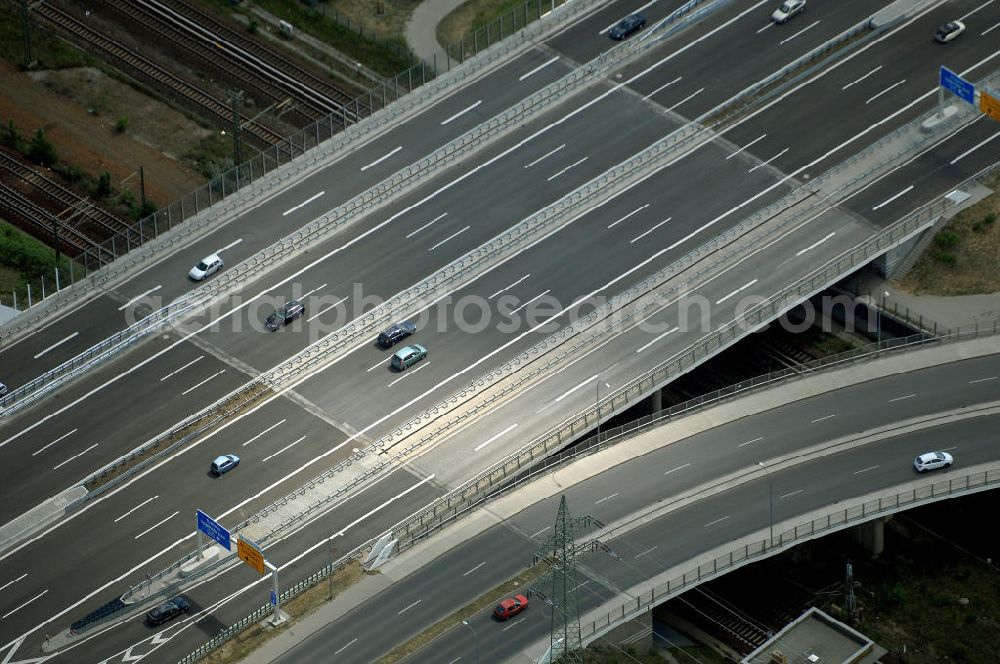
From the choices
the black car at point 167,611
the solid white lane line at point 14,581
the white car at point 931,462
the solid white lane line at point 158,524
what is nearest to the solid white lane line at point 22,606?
the solid white lane line at point 14,581

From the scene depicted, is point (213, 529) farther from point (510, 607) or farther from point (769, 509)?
point (769, 509)

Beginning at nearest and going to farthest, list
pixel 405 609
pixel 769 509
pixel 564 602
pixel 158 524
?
1. pixel 564 602
2. pixel 405 609
3. pixel 769 509
4. pixel 158 524

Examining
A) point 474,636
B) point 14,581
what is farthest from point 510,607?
point 14,581

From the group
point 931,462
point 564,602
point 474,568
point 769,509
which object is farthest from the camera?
point 931,462

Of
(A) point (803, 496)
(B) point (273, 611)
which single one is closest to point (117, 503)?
(B) point (273, 611)

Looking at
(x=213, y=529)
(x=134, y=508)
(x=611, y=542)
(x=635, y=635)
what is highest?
(x=213, y=529)

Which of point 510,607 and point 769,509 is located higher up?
point 769,509

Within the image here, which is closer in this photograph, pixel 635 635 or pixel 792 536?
pixel 635 635

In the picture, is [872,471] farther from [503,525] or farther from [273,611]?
[273,611]

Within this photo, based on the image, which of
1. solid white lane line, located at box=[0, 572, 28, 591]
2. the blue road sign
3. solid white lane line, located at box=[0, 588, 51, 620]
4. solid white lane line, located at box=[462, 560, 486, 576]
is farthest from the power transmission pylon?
solid white lane line, located at box=[0, 572, 28, 591]
